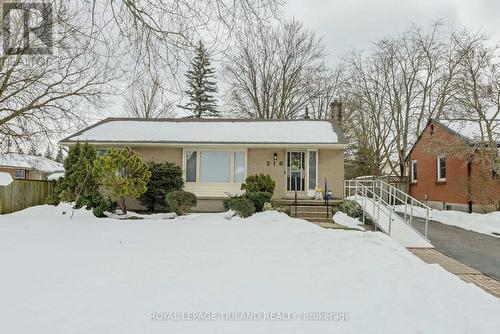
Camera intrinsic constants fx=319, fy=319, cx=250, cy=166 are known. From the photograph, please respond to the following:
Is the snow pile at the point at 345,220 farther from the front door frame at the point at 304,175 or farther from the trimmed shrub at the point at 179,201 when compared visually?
the trimmed shrub at the point at 179,201

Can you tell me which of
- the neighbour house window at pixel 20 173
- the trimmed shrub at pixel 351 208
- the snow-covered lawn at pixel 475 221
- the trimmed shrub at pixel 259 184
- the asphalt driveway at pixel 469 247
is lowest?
the asphalt driveway at pixel 469 247

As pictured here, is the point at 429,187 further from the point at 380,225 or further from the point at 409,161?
the point at 380,225

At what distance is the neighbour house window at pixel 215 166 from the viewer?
14289 millimetres

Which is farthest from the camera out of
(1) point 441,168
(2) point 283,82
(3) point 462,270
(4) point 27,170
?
(4) point 27,170

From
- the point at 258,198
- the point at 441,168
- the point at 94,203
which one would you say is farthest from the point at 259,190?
the point at 441,168

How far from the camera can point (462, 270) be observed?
20.3 feet

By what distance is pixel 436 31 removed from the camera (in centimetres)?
2259

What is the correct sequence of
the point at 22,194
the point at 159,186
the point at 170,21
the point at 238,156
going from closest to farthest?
the point at 170,21 < the point at 159,186 < the point at 22,194 < the point at 238,156

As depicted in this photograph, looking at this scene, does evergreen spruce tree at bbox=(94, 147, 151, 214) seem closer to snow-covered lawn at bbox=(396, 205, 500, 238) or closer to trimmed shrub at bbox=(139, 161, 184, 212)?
trimmed shrub at bbox=(139, 161, 184, 212)

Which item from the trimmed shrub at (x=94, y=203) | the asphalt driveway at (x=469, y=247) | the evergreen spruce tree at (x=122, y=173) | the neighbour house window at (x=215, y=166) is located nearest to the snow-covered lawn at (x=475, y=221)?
the asphalt driveway at (x=469, y=247)

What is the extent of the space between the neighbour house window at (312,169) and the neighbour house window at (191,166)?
5.16 metres

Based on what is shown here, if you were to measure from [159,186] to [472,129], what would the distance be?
15233 millimetres

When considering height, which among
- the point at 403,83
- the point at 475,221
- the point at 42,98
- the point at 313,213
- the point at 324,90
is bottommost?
the point at 475,221

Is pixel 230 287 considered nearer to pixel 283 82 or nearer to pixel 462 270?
pixel 462 270
